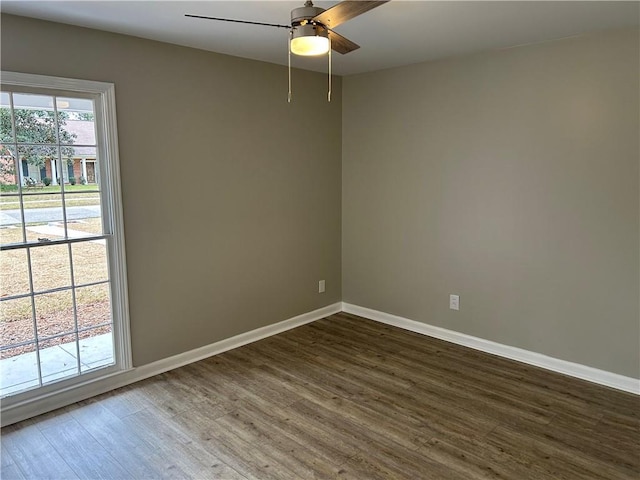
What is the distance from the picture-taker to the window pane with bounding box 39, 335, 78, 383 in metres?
2.91

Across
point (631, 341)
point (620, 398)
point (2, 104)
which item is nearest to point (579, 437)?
point (620, 398)

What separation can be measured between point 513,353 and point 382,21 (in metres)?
2.66

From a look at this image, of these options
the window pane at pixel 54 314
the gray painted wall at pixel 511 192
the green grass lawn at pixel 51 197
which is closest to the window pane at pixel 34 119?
the green grass lawn at pixel 51 197

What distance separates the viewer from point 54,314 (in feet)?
9.55

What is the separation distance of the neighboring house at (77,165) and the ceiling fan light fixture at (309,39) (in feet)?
5.33

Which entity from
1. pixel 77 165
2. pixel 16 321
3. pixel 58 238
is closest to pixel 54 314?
pixel 16 321

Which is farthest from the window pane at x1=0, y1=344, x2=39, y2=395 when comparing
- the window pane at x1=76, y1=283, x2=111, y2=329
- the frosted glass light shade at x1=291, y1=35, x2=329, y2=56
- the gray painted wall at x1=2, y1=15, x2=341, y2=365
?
the frosted glass light shade at x1=291, y1=35, x2=329, y2=56

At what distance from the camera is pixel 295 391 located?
3139mm

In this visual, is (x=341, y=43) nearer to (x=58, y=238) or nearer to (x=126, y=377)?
(x=58, y=238)

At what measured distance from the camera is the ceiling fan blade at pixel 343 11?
70.0 inches

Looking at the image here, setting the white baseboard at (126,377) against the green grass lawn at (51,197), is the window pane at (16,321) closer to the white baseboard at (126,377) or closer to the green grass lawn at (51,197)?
the white baseboard at (126,377)

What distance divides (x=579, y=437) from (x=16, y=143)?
3.67m

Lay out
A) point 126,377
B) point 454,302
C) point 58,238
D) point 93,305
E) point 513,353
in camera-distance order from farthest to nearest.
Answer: point 454,302 → point 513,353 → point 126,377 → point 93,305 → point 58,238

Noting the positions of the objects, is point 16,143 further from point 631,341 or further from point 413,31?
point 631,341
